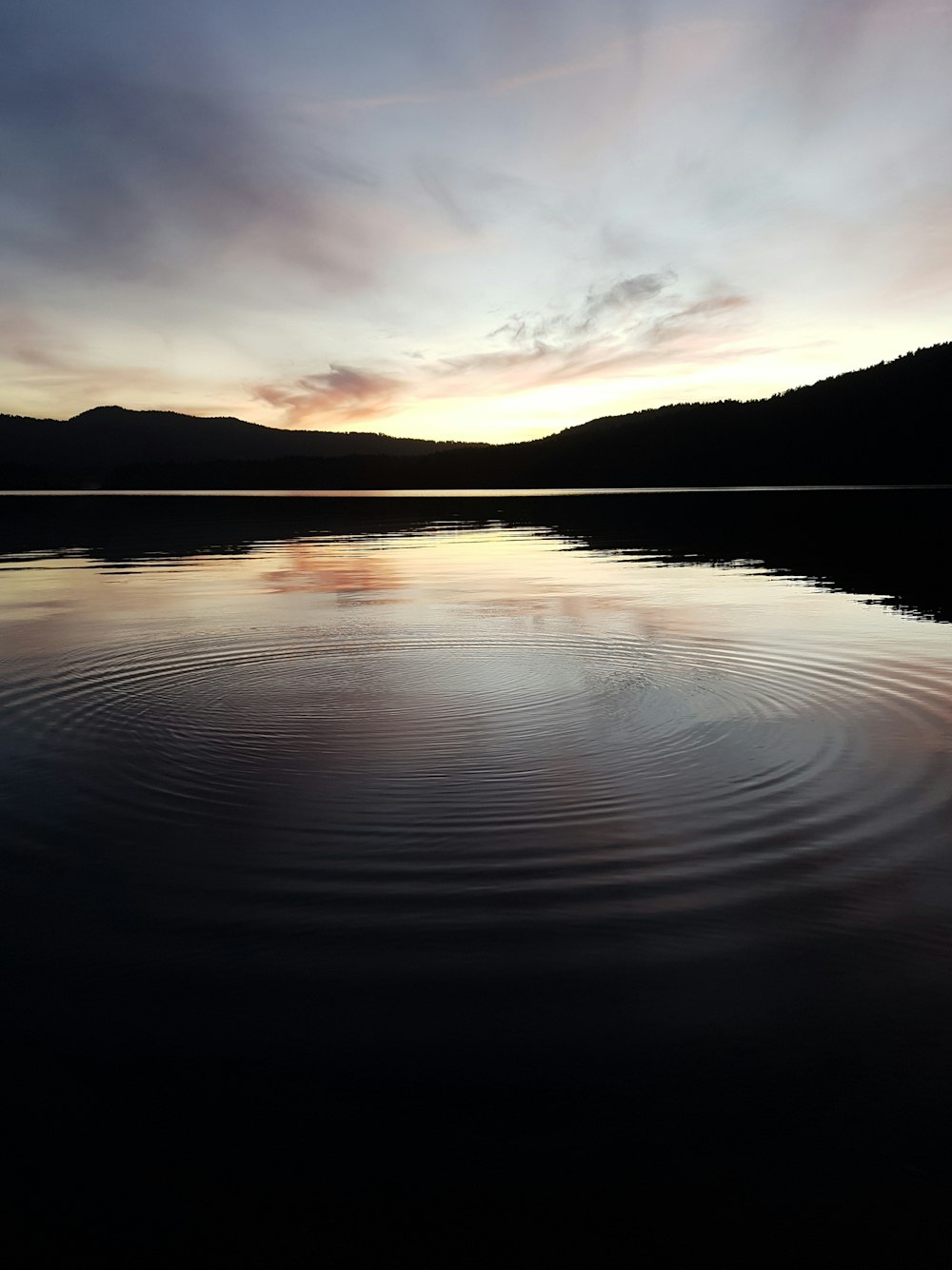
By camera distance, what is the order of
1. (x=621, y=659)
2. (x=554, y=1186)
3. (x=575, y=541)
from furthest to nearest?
(x=575, y=541) → (x=621, y=659) → (x=554, y=1186)

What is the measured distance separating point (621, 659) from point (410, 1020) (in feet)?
36.9

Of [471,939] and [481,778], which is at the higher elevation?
[471,939]

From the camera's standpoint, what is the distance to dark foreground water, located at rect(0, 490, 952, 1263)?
4.18 metres

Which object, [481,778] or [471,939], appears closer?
[471,939]

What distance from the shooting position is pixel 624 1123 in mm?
4418

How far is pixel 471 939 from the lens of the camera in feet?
20.1

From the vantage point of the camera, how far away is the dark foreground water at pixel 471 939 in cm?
418

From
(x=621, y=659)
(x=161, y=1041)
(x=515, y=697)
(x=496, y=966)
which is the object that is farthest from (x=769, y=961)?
(x=621, y=659)

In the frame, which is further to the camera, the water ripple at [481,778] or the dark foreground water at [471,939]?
the water ripple at [481,778]

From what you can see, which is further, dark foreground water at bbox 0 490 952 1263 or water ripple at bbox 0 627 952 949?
water ripple at bbox 0 627 952 949

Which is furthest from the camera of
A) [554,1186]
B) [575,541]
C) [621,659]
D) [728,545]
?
[575,541]

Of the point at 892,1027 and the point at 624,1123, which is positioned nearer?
the point at 624,1123

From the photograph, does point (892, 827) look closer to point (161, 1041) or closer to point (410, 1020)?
point (410, 1020)

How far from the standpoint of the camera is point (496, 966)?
579 centimetres
